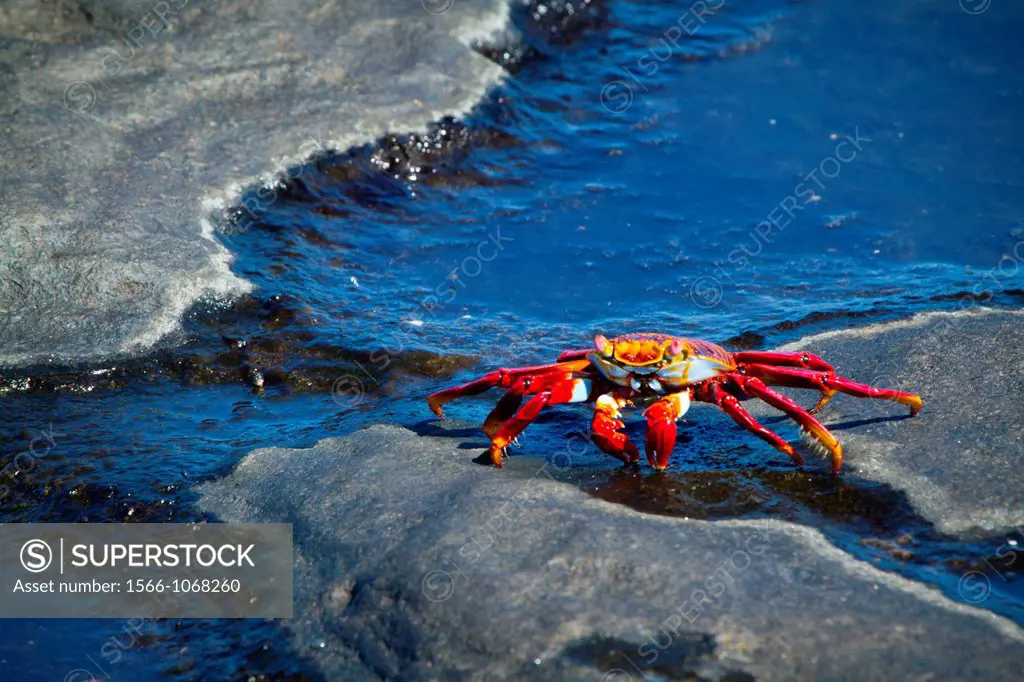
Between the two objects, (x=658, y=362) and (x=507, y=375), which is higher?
(x=658, y=362)

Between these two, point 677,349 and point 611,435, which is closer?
point 611,435

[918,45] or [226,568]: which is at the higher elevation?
[918,45]

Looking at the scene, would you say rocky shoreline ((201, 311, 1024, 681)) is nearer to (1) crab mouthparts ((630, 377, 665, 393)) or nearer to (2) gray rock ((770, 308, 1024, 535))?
(2) gray rock ((770, 308, 1024, 535))

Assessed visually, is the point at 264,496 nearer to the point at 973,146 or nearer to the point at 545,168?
the point at 545,168

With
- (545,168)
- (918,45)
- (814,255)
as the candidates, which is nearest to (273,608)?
(814,255)

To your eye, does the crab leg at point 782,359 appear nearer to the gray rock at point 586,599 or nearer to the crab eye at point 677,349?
the crab eye at point 677,349

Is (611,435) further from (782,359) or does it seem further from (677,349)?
(782,359)

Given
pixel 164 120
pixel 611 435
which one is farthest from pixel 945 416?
pixel 164 120
